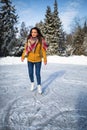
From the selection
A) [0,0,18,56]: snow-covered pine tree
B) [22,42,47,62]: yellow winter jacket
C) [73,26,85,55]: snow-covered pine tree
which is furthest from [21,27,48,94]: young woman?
[73,26,85,55]: snow-covered pine tree

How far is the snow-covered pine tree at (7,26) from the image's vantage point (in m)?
29.8

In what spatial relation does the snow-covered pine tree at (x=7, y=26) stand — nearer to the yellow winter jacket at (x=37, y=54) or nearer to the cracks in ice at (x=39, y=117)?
the yellow winter jacket at (x=37, y=54)

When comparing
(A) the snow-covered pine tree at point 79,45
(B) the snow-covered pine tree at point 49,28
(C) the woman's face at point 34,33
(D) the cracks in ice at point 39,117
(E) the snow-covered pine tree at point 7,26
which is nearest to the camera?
(D) the cracks in ice at point 39,117

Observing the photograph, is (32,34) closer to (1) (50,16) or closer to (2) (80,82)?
(2) (80,82)

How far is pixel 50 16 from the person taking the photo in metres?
39.4

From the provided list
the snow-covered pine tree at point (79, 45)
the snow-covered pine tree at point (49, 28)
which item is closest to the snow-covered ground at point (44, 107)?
the snow-covered pine tree at point (49, 28)

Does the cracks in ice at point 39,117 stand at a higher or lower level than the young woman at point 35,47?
lower

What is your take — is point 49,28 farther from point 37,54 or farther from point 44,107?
point 44,107

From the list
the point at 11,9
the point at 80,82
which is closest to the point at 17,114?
the point at 80,82

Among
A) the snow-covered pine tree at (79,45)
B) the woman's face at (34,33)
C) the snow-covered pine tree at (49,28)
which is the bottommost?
the snow-covered pine tree at (79,45)

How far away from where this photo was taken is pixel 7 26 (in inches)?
1216

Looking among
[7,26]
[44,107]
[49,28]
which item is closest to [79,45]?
[49,28]

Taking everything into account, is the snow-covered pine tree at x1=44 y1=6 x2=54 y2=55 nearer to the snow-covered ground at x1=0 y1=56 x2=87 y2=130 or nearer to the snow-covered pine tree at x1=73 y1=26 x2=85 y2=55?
the snow-covered pine tree at x1=73 y1=26 x2=85 y2=55

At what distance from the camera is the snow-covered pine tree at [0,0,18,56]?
97.8ft
